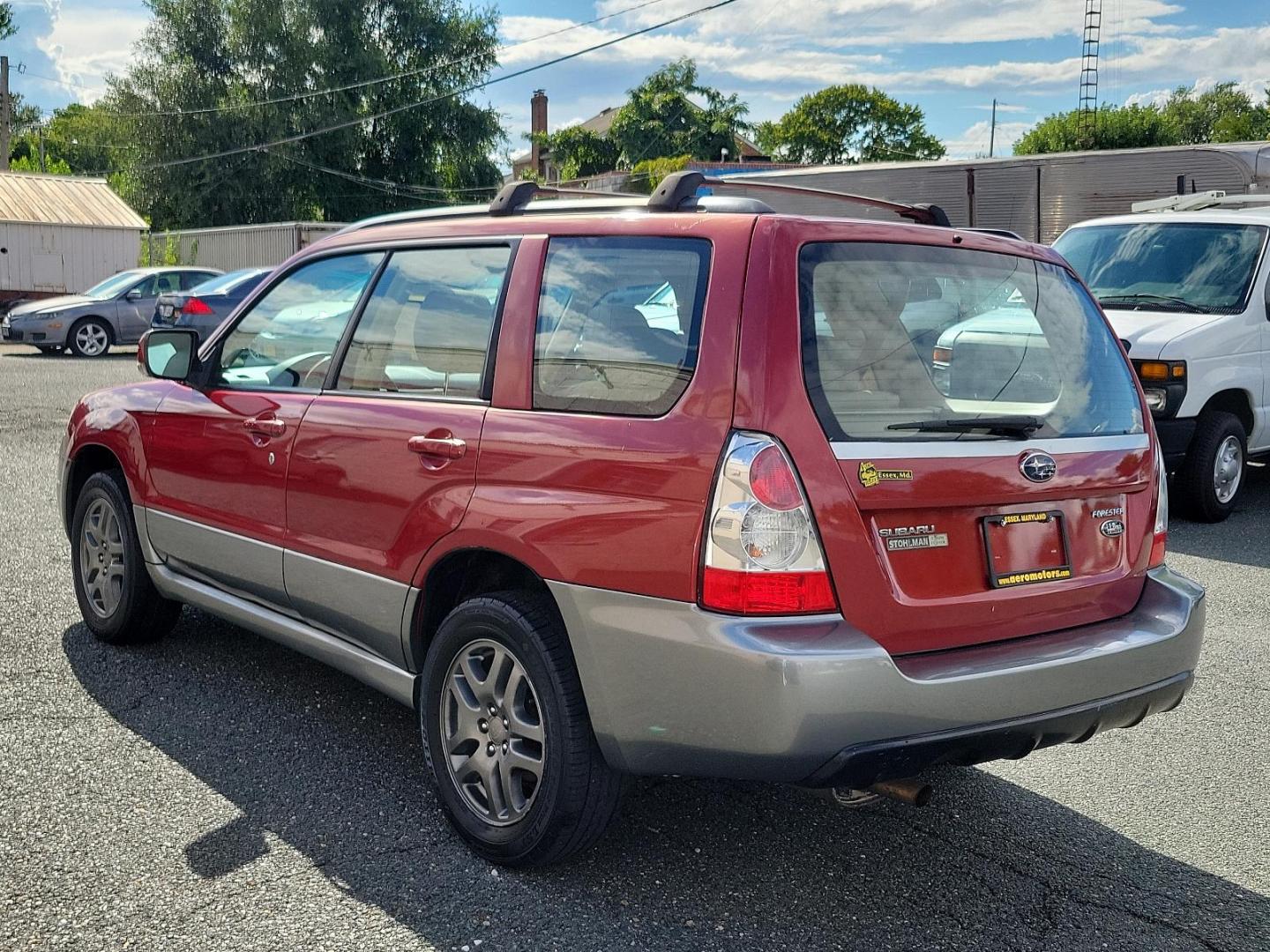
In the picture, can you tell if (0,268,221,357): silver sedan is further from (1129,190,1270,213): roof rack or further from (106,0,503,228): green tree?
(106,0,503,228): green tree

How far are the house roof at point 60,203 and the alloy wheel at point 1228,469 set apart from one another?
30016 millimetres

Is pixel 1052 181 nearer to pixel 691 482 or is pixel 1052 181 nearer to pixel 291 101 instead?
pixel 691 482

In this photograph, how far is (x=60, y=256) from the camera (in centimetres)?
3225

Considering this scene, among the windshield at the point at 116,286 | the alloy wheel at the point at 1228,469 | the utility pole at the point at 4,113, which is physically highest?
the utility pole at the point at 4,113

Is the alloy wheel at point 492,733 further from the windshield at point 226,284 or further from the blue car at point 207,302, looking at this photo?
A: the windshield at point 226,284

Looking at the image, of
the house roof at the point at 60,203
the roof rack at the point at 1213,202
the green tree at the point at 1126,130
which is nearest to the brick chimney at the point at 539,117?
the green tree at the point at 1126,130

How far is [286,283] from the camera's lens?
464cm

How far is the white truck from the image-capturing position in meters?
8.41

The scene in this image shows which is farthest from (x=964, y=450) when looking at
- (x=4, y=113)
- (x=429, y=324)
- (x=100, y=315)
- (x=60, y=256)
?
(x=4, y=113)

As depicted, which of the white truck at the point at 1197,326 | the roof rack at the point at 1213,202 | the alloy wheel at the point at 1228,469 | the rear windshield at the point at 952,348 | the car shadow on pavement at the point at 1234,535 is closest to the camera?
the rear windshield at the point at 952,348

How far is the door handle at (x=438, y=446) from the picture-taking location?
3.51m

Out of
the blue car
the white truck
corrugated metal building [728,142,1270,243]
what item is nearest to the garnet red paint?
the white truck

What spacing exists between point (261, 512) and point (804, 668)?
2.24m

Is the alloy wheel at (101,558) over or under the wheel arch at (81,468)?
under
